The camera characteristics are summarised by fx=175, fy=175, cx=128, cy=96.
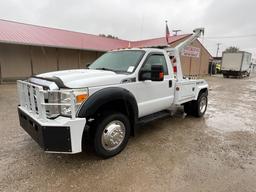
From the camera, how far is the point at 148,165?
2.96 metres

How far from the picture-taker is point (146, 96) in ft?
12.1

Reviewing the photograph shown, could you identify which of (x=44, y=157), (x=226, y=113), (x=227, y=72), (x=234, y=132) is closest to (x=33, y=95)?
(x=44, y=157)

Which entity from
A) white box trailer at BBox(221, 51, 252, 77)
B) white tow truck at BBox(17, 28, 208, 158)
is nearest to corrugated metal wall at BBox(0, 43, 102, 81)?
white tow truck at BBox(17, 28, 208, 158)

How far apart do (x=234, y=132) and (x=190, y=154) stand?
6.45ft

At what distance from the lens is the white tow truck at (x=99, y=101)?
251 centimetres

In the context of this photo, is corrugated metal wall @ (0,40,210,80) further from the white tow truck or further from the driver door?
the white tow truck

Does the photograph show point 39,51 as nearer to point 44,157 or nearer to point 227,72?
point 44,157

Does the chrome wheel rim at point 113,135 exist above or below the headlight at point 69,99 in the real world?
below

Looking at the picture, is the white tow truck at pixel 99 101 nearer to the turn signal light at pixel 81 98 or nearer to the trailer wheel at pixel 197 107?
the turn signal light at pixel 81 98

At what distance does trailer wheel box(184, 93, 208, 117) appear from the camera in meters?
5.59

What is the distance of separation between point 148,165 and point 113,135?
2.56 ft

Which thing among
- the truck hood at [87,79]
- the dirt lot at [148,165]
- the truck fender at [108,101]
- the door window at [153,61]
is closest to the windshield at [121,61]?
the door window at [153,61]

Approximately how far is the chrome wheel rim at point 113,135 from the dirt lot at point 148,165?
0.24 metres

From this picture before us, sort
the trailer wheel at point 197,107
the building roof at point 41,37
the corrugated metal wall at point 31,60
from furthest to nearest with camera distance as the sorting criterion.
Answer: the corrugated metal wall at point 31,60
the building roof at point 41,37
the trailer wheel at point 197,107
